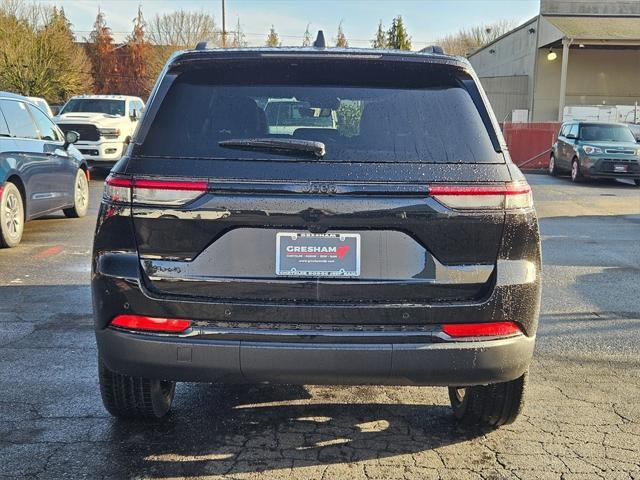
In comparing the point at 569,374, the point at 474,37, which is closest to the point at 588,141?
the point at 569,374

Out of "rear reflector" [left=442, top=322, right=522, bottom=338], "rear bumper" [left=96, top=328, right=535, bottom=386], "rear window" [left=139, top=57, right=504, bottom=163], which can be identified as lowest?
"rear bumper" [left=96, top=328, right=535, bottom=386]

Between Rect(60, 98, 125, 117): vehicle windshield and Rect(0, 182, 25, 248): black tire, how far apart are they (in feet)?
34.4

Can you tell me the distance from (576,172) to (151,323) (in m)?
17.9

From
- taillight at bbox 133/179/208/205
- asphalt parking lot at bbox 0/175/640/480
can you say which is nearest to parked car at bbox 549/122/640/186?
asphalt parking lot at bbox 0/175/640/480

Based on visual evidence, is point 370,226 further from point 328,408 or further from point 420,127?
point 328,408

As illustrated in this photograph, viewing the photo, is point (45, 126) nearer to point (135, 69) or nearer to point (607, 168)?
point (607, 168)

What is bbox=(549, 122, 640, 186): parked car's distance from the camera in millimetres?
17625

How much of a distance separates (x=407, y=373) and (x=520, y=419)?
1.21 metres

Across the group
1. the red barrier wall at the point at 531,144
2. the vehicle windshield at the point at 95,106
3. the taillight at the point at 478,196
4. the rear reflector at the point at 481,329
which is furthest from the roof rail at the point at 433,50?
the red barrier wall at the point at 531,144

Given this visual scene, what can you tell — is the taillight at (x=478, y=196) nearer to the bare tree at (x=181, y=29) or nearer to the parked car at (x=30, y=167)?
the parked car at (x=30, y=167)

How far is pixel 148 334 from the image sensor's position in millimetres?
2834

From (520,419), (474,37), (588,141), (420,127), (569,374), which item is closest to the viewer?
(420,127)

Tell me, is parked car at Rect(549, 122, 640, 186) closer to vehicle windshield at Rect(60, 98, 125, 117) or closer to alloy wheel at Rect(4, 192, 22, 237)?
vehicle windshield at Rect(60, 98, 125, 117)

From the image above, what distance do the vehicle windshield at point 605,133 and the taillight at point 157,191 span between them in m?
18.1
